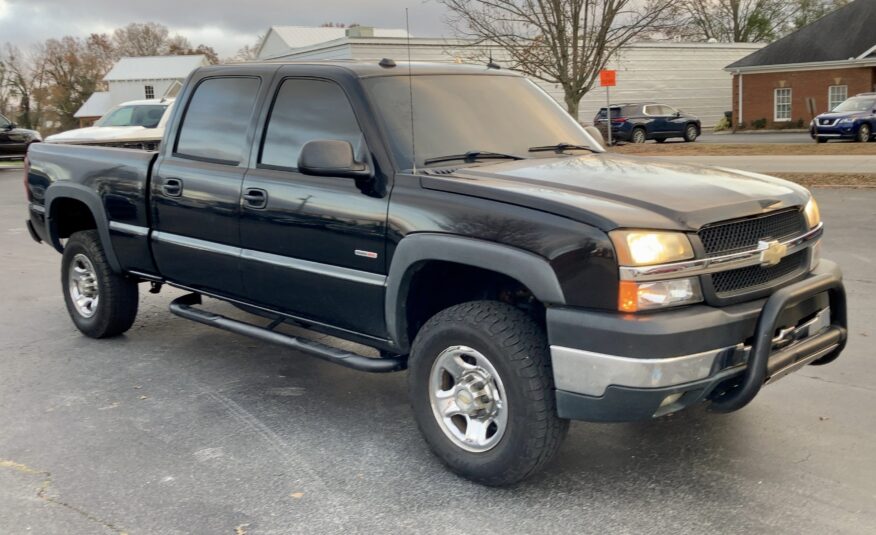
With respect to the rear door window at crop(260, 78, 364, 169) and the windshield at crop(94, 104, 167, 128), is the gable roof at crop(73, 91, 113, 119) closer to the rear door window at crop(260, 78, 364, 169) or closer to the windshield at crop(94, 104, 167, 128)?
the windshield at crop(94, 104, 167, 128)

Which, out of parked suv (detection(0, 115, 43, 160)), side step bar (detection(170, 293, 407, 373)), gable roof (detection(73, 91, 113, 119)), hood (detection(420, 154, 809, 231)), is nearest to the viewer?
hood (detection(420, 154, 809, 231))

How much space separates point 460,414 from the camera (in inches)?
160

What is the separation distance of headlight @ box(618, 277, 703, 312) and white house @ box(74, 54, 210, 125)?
77.6 meters

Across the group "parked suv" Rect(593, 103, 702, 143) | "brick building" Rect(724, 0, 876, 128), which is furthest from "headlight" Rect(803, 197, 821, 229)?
"brick building" Rect(724, 0, 876, 128)

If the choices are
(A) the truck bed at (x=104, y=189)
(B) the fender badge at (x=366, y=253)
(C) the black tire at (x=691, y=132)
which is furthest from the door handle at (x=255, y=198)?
(C) the black tire at (x=691, y=132)

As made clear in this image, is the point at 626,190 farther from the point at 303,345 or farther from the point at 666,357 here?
the point at 303,345

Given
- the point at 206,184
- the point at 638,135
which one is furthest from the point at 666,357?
the point at 638,135

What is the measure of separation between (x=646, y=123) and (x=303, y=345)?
32.3m

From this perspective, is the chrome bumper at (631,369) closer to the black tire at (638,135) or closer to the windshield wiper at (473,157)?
the windshield wiper at (473,157)

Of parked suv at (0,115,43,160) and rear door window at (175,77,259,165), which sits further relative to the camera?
parked suv at (0,115,43,160)

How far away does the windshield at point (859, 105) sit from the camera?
1178 inches

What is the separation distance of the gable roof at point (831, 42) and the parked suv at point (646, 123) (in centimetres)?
1089

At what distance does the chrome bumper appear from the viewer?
3.42m

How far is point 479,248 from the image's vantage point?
12.5 ft
